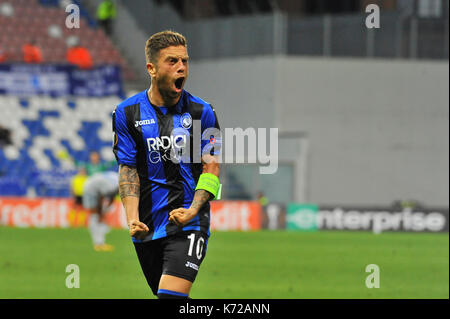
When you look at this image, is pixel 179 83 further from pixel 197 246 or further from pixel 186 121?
pixel 197 246

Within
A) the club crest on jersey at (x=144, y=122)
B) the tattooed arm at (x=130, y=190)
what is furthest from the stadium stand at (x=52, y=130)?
the club crest on jersey at (x=144, y=122)

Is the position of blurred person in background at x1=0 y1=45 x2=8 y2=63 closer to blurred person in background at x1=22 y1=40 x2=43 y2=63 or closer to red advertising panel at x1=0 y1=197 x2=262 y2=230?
blurred person in background at x1=22 y1=40 x2=43 y2=63

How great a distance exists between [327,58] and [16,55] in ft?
36.7

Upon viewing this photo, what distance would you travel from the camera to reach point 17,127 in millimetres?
30062

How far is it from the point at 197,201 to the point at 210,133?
0.48m

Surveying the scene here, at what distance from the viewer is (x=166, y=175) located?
20.1 ft

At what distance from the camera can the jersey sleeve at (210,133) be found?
6.07 metres

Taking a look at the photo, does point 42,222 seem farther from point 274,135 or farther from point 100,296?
point 100,296

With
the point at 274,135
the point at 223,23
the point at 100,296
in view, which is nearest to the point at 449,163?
the point at 274,135

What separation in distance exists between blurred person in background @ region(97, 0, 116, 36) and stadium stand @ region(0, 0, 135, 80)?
1.01 ft

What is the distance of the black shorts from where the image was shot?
19.6ft
